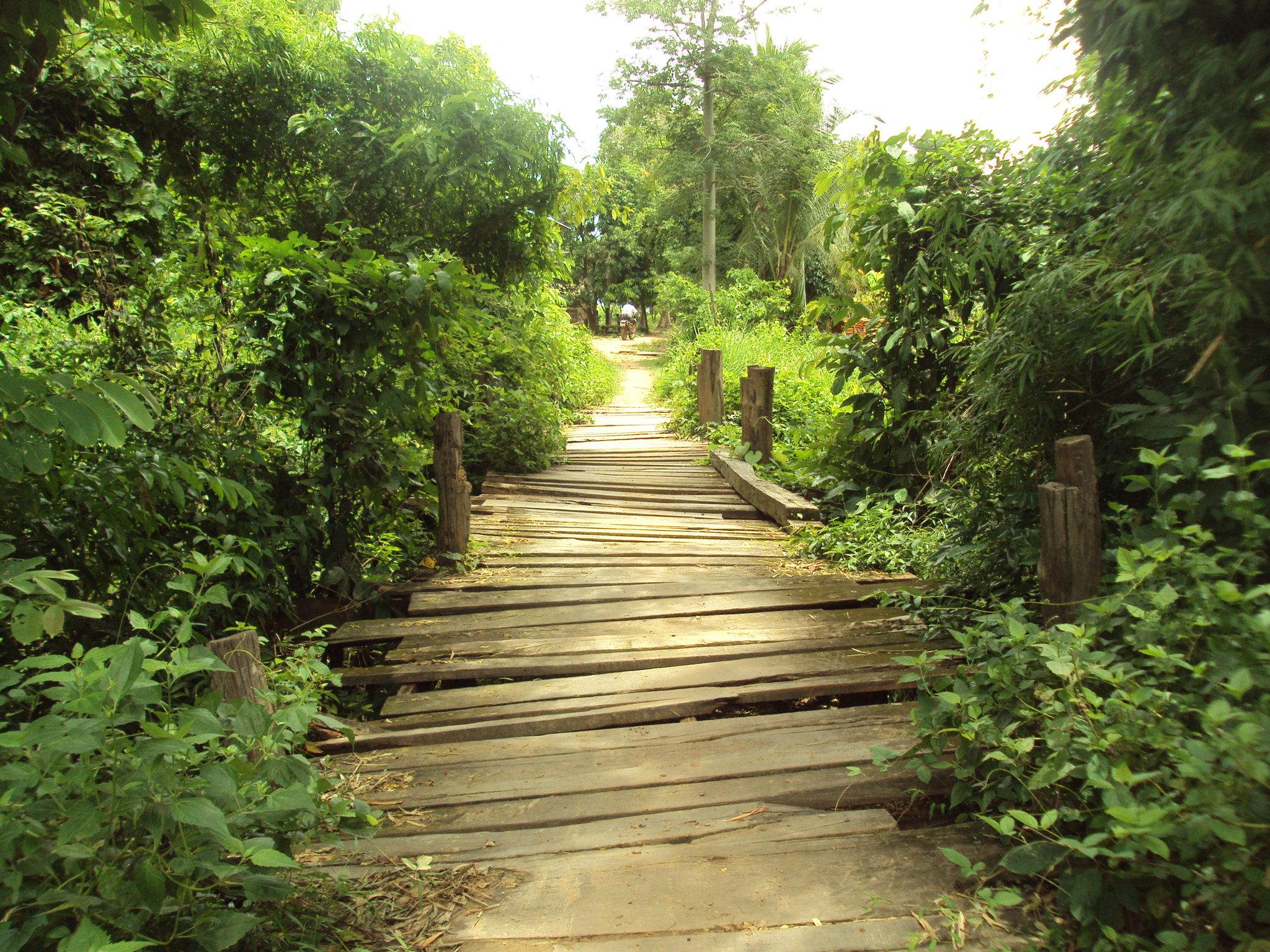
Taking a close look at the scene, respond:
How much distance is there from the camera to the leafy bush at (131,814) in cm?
141

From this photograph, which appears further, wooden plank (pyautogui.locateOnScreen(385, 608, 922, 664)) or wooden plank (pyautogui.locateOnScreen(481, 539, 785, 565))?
wooden plank (pyautogui.locateOnScreen(481, 539, 785, 565))

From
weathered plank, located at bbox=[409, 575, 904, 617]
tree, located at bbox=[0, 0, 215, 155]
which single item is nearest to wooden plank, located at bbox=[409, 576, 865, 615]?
weathered plank, located at bbox=[409, 575, 904, 617]

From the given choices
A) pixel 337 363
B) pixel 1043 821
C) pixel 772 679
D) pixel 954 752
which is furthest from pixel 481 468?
pixel 1043 821

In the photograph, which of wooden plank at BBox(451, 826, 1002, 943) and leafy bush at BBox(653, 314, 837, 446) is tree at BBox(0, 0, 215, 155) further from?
leafy bush at BBox(653, 314, 837, 446)

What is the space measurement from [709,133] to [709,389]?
46.2 feet

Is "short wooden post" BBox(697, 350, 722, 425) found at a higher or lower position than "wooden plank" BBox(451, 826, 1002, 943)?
higher

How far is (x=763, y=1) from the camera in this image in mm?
22000

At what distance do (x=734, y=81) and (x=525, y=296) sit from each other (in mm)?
17863

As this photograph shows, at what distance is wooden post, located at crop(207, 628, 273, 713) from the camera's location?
7.16 ft

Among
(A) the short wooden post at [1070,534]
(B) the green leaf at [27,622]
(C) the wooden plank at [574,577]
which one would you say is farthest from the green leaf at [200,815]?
(C) the wooden plank at [574,577]

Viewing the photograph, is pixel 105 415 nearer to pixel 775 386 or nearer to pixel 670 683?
pixel 670 683

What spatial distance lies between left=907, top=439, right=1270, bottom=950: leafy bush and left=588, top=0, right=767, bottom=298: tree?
1969cm

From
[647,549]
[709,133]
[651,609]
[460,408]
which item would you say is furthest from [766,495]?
[709,133]

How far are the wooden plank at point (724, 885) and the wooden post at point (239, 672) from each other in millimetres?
874
